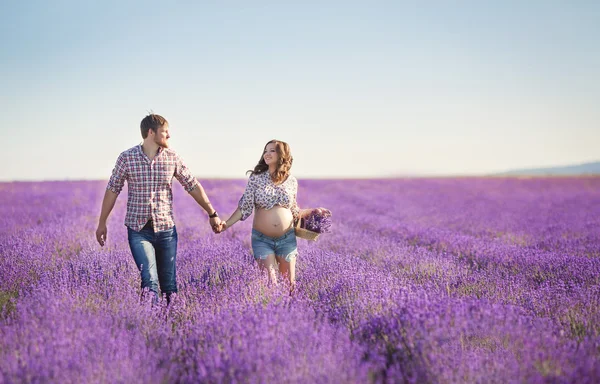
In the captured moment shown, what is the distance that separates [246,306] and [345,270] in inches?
43.1

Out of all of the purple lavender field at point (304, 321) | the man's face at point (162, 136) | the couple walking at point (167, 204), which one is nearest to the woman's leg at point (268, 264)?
the couple walking at point (167, 204)

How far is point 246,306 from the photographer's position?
96.7 inches

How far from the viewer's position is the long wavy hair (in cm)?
309

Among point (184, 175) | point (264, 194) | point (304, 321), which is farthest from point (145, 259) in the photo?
point (304, 321)

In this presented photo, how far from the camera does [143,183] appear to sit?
2840mm

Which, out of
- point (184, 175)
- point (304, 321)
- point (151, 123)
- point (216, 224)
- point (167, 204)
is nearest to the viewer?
point (304, 321)

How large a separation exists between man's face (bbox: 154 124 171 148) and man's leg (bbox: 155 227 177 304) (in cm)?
62

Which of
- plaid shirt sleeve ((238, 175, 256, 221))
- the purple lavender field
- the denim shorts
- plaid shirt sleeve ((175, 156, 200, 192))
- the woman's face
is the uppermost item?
the woman's face

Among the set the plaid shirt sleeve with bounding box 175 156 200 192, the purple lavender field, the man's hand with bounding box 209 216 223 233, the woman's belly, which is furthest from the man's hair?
the purple lavender field

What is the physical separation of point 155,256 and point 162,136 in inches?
34.5

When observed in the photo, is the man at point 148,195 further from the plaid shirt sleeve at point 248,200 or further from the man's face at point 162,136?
the plaid shirt sleeve at point 248,200

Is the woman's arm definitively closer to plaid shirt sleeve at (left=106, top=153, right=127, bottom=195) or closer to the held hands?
the held hands

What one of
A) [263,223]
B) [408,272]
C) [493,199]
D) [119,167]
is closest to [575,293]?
[408,272]

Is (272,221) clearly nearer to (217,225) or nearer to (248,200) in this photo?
(248,200)
